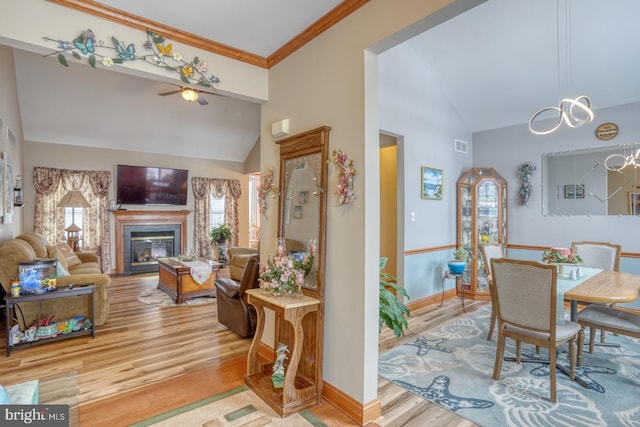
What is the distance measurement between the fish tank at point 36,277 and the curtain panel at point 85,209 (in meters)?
3.97

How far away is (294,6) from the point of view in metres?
2.36

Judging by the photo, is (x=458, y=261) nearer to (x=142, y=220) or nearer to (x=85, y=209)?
(x=142, y=220)

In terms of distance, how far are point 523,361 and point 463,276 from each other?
218cm

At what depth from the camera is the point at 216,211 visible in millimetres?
8734

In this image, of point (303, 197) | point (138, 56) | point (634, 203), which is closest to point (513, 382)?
point (303, 197)

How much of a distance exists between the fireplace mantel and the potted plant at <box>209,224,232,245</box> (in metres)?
0.66

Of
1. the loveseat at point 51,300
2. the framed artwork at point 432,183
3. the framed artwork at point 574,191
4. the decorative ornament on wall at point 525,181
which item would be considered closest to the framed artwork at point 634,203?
the framed artwork at point 574,191

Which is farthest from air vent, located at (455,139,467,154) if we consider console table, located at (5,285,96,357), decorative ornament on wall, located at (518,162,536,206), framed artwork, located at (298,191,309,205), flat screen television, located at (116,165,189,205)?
flat screen television, located at (116,165,189,205)

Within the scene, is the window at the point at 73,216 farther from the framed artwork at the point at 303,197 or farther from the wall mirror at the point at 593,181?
the wall mirror at the point at 593,181

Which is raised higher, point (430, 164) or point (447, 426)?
point (430, 164)

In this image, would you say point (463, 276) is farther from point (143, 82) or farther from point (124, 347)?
point (143, 82)

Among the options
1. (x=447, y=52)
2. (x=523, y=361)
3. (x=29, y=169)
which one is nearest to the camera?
(x=523, y=361)

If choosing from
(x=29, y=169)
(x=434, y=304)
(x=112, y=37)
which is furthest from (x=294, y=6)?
(x=29, y=169)

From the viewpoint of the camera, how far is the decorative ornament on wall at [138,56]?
7.45ft
